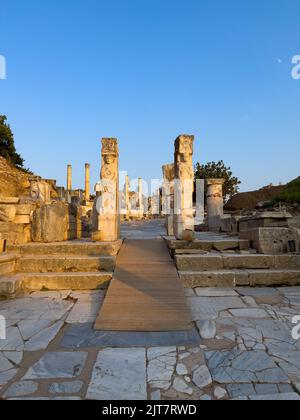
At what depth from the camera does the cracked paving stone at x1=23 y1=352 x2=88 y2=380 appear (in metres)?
2.13

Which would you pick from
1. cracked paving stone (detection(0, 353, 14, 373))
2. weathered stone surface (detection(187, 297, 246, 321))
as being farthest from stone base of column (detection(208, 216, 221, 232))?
cracked paving stone (detection(0, 353, 14, 373))

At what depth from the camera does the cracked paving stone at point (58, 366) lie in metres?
2.13

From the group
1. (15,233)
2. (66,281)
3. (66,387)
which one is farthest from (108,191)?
(66,387)

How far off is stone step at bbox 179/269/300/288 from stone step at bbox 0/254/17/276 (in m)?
3.16

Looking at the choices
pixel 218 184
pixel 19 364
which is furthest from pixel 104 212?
pixel 218 184

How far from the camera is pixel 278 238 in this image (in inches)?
210

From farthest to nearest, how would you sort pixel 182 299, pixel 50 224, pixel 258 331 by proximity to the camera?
pixel 50 224
pixel 182 299
pixel 258 331

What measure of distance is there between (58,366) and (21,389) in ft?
1.13

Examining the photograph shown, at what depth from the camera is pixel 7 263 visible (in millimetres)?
4719

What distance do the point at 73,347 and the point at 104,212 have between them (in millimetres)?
3961

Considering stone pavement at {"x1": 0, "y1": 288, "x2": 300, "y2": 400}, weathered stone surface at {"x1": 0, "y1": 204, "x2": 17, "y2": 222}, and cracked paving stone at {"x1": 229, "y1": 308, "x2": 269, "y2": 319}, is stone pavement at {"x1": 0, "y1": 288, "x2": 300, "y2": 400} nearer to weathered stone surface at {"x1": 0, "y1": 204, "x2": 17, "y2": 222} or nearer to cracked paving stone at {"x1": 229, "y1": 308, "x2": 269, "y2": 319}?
cracked paving stone at {"x1": 229, "y1": 308, "x2": 269, "y2": 319}

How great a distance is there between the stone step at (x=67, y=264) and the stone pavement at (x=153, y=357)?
1.23m
